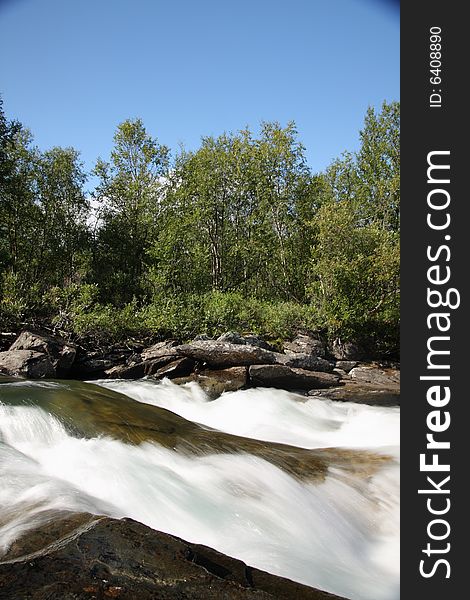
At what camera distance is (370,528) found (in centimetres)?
587

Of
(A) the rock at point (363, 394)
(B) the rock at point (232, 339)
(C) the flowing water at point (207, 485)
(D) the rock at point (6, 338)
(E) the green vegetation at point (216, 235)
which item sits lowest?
(C) the flowing water at point (207, 485)

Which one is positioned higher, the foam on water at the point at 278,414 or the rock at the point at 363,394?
the rock at the point at 363,394

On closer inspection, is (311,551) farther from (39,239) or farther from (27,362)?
(39,239)

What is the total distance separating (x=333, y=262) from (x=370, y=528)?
14.3 meters

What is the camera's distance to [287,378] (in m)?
14.2

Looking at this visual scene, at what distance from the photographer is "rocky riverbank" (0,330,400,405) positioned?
1359 centimetres

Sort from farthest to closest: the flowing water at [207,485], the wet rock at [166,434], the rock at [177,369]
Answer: the rock at [177,369], the wet rock at [166,434], the flowing water at [207,485]

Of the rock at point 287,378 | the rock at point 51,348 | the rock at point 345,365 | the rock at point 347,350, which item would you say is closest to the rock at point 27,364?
the rock at point 51,348

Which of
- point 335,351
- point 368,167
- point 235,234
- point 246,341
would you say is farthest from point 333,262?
point 368,167

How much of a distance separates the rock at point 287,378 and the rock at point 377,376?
1.13 metres

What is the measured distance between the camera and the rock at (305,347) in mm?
16469

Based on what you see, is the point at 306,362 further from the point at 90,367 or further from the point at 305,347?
the point at 90,367

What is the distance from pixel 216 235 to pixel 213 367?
Result: 12.9 metres

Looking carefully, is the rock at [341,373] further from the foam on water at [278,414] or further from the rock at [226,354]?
the rock at [226,354]
